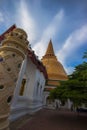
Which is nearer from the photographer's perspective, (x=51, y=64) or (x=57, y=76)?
(x=57, y=76)

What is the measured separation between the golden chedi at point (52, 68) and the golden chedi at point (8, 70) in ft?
101

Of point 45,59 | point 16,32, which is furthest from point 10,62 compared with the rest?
point 45,59

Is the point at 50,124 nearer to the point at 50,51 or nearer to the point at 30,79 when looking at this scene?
the point at 30,79

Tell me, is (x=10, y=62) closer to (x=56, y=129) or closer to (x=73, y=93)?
(x=56, y=129)

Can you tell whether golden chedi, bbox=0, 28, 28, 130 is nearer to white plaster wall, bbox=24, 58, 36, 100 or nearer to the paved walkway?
the paved walkway

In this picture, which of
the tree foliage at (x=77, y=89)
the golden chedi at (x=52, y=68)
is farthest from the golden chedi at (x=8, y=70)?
the golden chedi at (x=52, y=68)

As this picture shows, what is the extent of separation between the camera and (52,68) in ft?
130

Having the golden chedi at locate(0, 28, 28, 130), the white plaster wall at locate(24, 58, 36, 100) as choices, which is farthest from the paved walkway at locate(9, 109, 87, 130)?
the golden chedi at locate(0, 28, 28, 130)

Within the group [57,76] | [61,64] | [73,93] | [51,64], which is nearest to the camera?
[73,93]

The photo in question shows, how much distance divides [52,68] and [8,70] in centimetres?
3598

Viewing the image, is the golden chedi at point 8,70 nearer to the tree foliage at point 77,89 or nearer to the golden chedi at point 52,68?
the tree foliage at point 77,89

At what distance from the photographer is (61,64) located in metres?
44.2

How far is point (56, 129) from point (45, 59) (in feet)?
118

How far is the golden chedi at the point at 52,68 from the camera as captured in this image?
36128 millimetres
